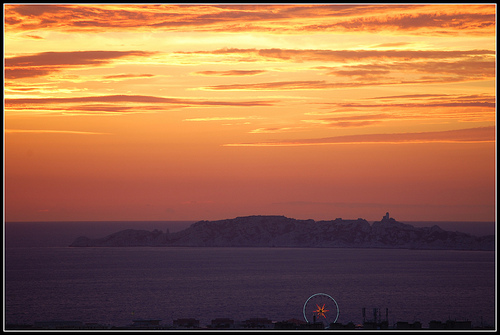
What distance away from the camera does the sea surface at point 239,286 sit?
75812 millimetres

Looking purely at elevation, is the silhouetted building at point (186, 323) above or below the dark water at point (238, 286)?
below

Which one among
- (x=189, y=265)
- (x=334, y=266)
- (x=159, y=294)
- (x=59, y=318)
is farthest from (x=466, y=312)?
(x=189, y=265)

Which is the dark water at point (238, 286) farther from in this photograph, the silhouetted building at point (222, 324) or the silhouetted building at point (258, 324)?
the silhouetted building at point (258, 324)

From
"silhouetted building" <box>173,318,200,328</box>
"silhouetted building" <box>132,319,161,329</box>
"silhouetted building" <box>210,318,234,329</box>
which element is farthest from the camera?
"silhouetted building" <box>173,318,200,328</box>

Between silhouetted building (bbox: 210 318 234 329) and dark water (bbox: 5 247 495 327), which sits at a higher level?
dark water (bbox: 5 247 495 327)

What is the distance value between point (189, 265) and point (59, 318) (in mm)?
63494

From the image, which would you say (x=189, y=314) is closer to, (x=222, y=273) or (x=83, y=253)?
(x=222, y=273)

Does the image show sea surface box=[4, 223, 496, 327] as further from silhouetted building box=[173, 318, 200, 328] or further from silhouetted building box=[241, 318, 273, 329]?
silhouetted building box=[241, 318, 273, 329]

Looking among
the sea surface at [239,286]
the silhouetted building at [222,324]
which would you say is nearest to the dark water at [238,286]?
the sea surface at [239,286]

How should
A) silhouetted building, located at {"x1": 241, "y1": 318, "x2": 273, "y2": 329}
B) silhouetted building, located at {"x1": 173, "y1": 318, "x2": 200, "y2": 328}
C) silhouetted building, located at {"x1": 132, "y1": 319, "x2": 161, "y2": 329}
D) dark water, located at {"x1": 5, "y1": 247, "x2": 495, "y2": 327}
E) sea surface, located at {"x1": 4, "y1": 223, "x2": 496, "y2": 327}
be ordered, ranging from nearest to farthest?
silhouetted building, located at {"x1": 241, "y1": 318, "x2": 273, "y2": 329} → silhouetted building, located at {"x1": 132, "y1": 319, "x2": 161, "y2": 329} → silhouetted building, located at {"x1": 173, "y1": 318, "x2": 200, "y2": 328} → sea surface, located at {"x1": 4, "y1": 223, "x2": 496, "y2": 327} → dark water, located at {"x1": 5, "y1": 247, "x2": 495, "y2": 327}

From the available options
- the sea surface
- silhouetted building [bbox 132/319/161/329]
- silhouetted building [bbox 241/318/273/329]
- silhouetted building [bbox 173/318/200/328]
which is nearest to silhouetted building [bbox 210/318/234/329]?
silhouetted building [bbox 241/318/273/329]

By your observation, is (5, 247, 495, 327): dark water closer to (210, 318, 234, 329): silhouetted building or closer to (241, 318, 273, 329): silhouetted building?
(210, 318, 234, 329): silhouetted building

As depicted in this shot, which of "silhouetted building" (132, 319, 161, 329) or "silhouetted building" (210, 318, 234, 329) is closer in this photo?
"silhouetted building" (210, 318, 234, 329)

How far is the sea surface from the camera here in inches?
2985
